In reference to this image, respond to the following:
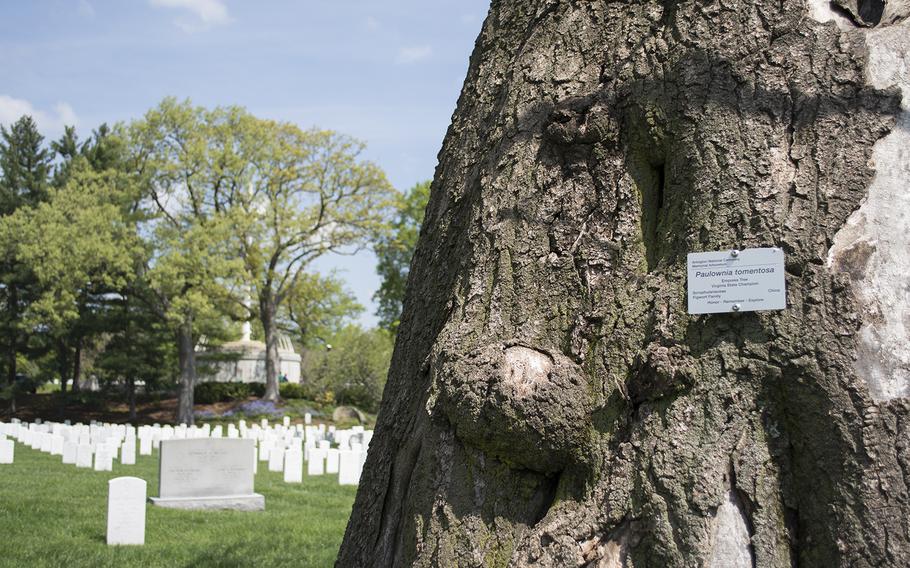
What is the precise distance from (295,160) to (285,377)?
16495 mm

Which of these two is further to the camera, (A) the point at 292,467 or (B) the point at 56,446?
(B) the point at 56,446

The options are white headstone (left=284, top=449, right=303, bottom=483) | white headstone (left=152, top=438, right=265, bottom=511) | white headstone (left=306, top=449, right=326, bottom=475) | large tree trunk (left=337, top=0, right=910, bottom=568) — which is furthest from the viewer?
white headstone (left=306, top=449, right=326, bottom=475)

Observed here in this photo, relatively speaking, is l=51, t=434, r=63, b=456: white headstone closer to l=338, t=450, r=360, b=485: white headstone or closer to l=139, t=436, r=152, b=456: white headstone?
l=139, t=436, r=152, b=456: white headstone

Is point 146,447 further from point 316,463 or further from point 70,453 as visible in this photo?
point 316,463

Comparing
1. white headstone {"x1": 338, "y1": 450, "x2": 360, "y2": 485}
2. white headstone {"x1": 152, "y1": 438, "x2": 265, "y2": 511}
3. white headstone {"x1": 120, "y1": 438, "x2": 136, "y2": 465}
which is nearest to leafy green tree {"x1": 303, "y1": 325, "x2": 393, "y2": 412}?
white headstone {"x1": 120, "y1": 438, "x2": 136, "y2": 465}

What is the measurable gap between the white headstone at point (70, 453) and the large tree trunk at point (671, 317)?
1826 cm

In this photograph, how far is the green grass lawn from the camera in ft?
27.8

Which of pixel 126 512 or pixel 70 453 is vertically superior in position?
pixel 126 512

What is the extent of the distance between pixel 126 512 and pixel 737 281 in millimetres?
8807

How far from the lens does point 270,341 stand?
4131 centimetres

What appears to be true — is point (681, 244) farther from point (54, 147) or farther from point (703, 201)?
point (54, 147)

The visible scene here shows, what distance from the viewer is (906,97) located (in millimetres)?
2633

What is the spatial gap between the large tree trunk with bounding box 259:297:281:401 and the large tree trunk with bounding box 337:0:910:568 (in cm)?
3858

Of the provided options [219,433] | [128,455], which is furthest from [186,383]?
[128,455]
